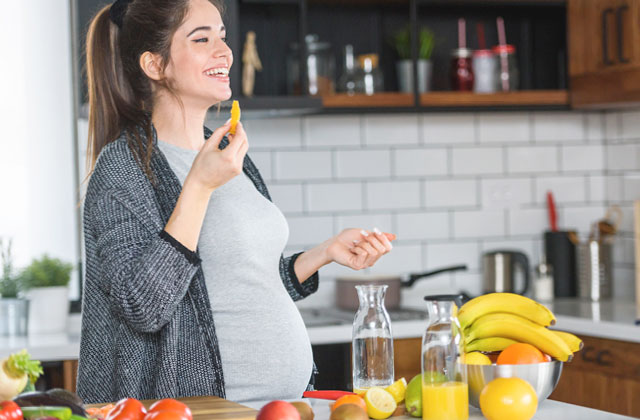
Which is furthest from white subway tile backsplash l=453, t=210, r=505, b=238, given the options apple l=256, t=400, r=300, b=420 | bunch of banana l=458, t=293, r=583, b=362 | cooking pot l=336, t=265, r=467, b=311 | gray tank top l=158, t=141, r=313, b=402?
apple l=256, t=400, r=300, b=420

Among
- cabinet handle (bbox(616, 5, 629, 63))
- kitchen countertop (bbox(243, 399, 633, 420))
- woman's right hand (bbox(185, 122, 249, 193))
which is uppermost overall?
cabinet handle (bbox(616, 5, 629, 63))

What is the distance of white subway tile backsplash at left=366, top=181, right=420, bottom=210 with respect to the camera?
3.46m

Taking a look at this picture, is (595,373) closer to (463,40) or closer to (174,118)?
(463,40)

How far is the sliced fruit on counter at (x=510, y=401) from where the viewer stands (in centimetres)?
127

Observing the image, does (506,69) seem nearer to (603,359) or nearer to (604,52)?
(604,52)

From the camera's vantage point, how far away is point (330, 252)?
178 cm

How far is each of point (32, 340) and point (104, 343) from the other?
4.05 ft

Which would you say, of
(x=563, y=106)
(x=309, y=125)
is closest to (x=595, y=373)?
(x=563, y=106)

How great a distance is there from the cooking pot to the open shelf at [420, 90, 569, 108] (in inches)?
24.1

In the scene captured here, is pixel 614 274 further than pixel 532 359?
Yes

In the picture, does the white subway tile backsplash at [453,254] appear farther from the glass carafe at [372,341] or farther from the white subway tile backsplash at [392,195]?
the glass carafe at [372,341]

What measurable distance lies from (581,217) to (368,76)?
1119 mm

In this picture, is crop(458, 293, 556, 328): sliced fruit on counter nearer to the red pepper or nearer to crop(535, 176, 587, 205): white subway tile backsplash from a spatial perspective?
the red pepper

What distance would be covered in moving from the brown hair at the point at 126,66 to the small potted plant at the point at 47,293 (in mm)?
1193
